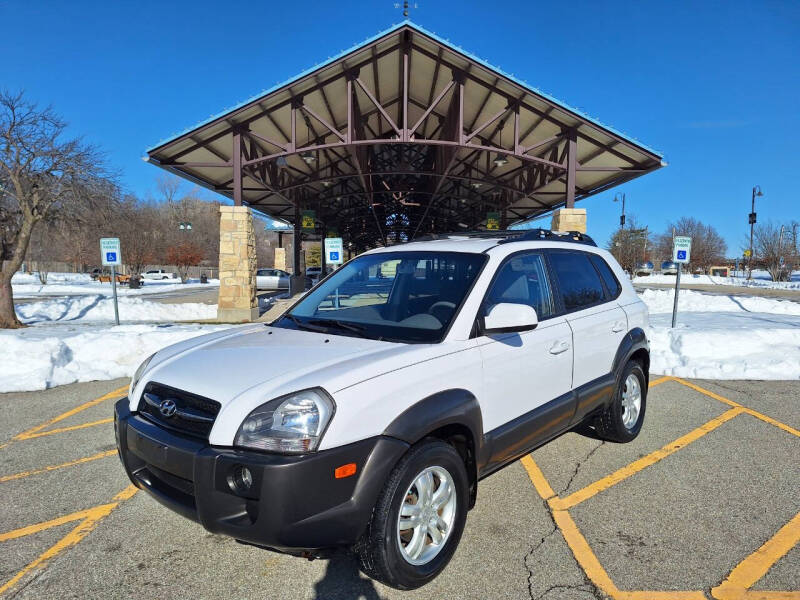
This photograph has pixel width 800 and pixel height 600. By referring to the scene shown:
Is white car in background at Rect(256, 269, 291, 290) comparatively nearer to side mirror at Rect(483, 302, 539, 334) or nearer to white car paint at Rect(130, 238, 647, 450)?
white car paint at Rect(130, 238, 647, 450)

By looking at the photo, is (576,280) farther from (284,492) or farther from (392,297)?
(284,492)

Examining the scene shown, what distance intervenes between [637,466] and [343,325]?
2.80 m

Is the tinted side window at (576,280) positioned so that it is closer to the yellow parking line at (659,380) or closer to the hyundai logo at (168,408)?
the hyundai logo at (168,408)

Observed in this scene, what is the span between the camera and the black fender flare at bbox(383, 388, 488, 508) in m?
2.20

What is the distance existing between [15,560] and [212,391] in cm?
169

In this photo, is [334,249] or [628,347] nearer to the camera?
[628,347]

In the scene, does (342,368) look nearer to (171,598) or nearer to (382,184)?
(171,598)

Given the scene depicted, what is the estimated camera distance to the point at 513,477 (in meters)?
3.68

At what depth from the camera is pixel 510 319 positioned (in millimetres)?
2629

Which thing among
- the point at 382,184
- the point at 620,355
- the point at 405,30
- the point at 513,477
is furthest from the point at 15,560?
the point at 382,184

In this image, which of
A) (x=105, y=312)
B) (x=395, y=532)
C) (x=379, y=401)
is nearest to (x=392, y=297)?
(x=379, y=401)

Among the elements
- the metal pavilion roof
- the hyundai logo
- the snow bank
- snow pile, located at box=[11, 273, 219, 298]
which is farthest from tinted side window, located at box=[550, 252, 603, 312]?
snow pile, located at box=[11, 273, 219, 298]

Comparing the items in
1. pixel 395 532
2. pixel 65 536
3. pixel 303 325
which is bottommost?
pixel 65 536

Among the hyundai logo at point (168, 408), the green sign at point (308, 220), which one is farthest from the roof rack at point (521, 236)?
the green sign at point (308, 220)
